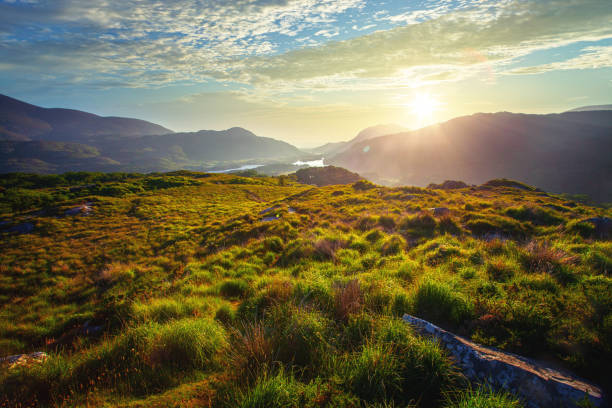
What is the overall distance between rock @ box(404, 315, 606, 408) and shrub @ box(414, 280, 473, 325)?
2.65ft

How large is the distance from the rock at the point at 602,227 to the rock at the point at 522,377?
8.87m

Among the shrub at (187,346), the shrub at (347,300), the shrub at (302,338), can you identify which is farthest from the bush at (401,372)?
the shrub at (187,346)

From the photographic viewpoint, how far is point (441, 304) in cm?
440

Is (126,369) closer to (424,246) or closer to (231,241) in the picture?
(424,246)

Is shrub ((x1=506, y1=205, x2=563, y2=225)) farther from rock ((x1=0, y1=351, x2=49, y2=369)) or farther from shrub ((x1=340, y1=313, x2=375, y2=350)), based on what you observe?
rock ((x1=0, y1=351, x2=49, y2=369))

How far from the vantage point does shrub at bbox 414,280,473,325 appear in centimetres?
415

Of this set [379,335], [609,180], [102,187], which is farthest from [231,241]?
[609,180]

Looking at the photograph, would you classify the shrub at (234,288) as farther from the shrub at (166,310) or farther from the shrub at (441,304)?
the shrub at (441,304)

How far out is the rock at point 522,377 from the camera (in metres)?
2.59

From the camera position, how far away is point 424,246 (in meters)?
8.18

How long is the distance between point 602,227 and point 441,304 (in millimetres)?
9924

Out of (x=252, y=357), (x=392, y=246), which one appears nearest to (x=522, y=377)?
(x=252, y=357)

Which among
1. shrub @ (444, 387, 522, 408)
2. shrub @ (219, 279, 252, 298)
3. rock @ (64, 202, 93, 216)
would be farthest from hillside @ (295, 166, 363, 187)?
shrub @ (444, 387, 522, 408)

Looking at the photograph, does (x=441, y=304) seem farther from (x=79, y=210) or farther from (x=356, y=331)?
(x=79, y=210)
